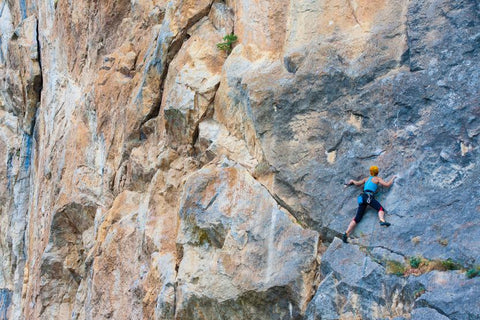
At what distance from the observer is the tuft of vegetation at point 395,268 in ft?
31.6

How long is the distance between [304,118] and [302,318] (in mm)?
3870

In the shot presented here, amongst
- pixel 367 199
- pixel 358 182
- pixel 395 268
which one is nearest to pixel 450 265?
pixel 395 268

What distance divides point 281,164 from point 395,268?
3.31 meters

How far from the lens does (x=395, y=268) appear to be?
9.70 metres

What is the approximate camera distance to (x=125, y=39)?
20125mm

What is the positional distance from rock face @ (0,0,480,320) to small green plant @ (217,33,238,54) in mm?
171

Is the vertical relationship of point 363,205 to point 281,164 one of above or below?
below

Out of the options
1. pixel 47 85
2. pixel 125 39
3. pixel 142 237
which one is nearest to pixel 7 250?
pixel 47 85

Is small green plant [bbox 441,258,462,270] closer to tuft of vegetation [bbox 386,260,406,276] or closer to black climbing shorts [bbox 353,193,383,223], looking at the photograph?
tuft of vegetation [bbox 386,260,406,276]

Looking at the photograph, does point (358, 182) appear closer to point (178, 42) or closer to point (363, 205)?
point (363, 205)

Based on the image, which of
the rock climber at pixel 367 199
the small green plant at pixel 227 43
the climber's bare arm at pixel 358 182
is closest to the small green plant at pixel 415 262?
the rock climber at pixel 367 199

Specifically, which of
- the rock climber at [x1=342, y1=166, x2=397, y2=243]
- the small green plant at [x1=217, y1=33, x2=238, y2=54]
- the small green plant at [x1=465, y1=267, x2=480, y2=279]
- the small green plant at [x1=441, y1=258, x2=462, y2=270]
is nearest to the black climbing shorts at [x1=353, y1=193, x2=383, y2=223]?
the rock climber at [x1=342, y1=166, x2=397, y2=243]

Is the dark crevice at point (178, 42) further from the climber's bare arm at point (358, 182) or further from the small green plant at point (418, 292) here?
the small green plant at point (418, 292)

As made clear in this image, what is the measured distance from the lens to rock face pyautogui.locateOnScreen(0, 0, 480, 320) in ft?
32.8
